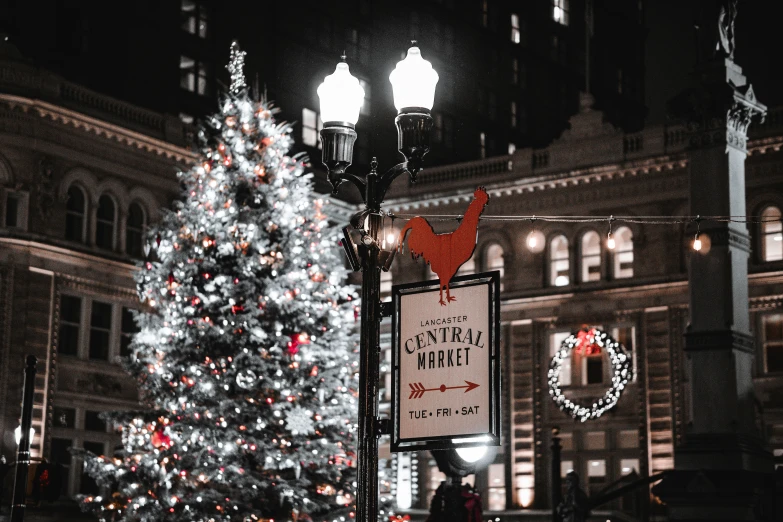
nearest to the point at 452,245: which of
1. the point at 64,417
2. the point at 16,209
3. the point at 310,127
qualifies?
the point at 64,417

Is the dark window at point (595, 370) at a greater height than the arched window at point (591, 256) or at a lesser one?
lesser

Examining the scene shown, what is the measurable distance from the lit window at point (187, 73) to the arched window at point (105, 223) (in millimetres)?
11320

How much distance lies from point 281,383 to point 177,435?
7.70 ft

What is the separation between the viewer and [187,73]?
5322 cm

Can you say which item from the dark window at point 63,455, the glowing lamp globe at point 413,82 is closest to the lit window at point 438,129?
the dark window at point 63,455

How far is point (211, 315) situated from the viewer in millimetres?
26938

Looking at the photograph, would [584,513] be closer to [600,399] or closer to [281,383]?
[281,383]

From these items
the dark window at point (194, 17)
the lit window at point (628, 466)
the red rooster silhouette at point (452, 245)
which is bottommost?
the lit window at point (628, 466)

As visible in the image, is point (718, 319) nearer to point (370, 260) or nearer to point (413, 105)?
point (413, 105)

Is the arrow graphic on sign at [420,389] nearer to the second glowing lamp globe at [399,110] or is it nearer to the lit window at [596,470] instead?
the second glowing lamp globe at [399,110]

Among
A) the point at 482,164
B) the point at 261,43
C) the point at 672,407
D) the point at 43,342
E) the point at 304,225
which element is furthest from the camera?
the point at 261,43

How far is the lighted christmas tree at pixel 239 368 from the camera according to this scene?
26.4 m

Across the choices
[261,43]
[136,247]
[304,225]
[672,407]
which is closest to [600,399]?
[672,407]

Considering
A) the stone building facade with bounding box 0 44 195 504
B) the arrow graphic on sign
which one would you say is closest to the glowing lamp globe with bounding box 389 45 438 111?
the arrow graphic on sign
